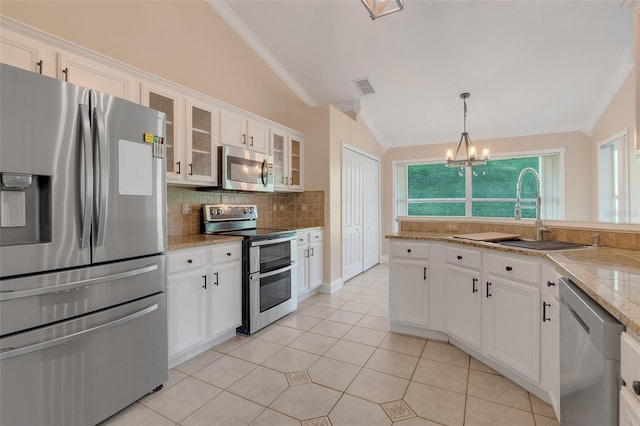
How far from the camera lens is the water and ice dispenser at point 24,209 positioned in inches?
54.2

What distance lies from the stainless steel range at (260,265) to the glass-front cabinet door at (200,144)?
0.45 meters

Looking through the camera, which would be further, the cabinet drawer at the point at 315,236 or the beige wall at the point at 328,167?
the beige wall at the point at 328,167

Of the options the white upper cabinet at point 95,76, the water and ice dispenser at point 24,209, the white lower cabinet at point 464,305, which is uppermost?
→ the white upper cabinet at point 95,76

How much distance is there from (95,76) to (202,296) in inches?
70.5

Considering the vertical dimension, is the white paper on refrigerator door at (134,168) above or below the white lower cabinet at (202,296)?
above

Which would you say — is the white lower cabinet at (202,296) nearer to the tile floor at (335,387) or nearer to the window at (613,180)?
the tile floor at (335,387)

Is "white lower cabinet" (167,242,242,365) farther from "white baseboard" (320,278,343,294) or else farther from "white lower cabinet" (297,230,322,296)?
"white baseboard" (320,278,343,294)

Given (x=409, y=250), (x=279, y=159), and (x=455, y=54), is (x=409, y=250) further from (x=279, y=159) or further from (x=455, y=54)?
(x=455, y=54)

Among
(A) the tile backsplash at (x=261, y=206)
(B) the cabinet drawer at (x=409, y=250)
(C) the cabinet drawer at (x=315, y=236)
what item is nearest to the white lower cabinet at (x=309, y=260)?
(C) the cabinet drawer at (x=315, y=236)

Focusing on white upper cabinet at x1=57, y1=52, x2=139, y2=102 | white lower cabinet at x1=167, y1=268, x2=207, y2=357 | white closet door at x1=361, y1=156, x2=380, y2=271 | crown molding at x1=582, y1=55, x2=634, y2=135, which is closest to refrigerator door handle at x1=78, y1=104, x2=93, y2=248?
white upper cabinet at x1=57, y1=52, x2=139, y2=102

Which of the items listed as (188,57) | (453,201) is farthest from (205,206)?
(453,201)

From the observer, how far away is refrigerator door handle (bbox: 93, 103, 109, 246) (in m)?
1.64

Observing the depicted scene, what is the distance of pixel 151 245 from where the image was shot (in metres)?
1.94

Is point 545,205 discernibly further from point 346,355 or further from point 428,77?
point 346,355
